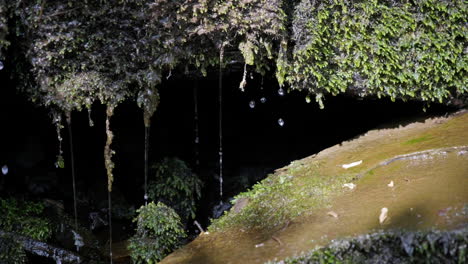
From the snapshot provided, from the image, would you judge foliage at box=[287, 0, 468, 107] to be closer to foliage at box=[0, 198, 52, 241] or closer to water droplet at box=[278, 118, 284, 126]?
water droplet at box=[278, 118, 284, 126]

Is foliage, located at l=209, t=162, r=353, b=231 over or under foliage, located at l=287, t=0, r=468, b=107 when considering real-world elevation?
under

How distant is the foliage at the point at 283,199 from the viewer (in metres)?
3.82

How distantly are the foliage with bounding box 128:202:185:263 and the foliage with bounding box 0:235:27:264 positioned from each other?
124 centimetres

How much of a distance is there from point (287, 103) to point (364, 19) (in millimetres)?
2561

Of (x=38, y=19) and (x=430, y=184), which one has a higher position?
(x=38, y=19)

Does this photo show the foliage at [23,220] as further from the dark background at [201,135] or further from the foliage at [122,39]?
the foliage at [122,39]

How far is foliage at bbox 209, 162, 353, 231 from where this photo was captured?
3.82 m

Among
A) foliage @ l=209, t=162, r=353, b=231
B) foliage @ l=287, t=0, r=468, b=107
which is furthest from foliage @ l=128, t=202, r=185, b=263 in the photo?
foliage @ l=287, t=0, r=468, b=107

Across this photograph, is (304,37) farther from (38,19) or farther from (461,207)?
(38,19)

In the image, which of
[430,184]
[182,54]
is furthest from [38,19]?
[430,184]

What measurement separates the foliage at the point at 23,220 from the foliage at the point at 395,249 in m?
3.38

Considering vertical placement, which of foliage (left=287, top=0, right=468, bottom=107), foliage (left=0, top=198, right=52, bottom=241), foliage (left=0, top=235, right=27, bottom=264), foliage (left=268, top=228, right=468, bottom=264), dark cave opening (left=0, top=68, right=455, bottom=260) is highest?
foliage (left=287, top=0, right=468, bottom=107)

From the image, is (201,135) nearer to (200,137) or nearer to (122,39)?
(200,137)

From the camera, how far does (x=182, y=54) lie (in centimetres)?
440
